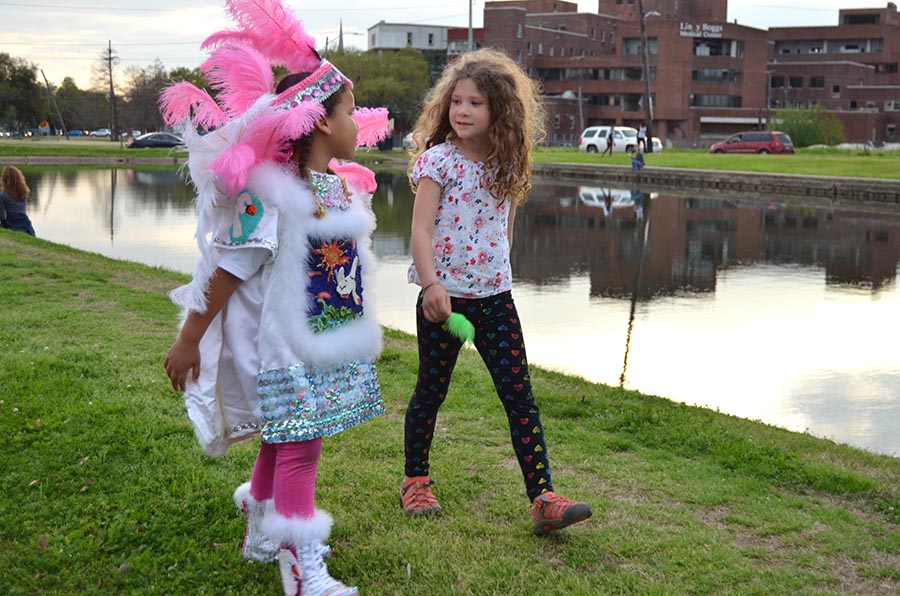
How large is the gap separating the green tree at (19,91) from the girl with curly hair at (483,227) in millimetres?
80118

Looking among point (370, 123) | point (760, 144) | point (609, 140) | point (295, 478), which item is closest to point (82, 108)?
point (609, 140)

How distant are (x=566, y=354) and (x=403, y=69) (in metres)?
65.0

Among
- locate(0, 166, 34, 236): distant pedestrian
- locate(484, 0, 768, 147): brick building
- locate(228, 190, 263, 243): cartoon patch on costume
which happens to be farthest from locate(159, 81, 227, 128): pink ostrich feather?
locate(484, 0, 768, 147): brick building

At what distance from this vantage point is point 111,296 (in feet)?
28.8

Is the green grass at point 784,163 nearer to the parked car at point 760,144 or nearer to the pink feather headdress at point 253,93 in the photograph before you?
the parked car at point 760,144

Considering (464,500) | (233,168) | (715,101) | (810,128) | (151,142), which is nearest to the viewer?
(233,168)

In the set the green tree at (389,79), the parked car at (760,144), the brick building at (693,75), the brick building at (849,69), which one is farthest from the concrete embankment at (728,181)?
the brick building at (849,69)

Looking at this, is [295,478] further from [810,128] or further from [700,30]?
[700,30]

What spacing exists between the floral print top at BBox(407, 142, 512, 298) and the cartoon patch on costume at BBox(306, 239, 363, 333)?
0.47 m

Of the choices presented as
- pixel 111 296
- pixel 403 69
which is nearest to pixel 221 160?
pixel 111 296

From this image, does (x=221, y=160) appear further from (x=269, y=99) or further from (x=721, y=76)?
(x=721, y=76)

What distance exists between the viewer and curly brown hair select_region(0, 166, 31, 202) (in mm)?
13258

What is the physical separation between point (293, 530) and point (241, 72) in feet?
4.85

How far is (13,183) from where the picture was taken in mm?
13523
